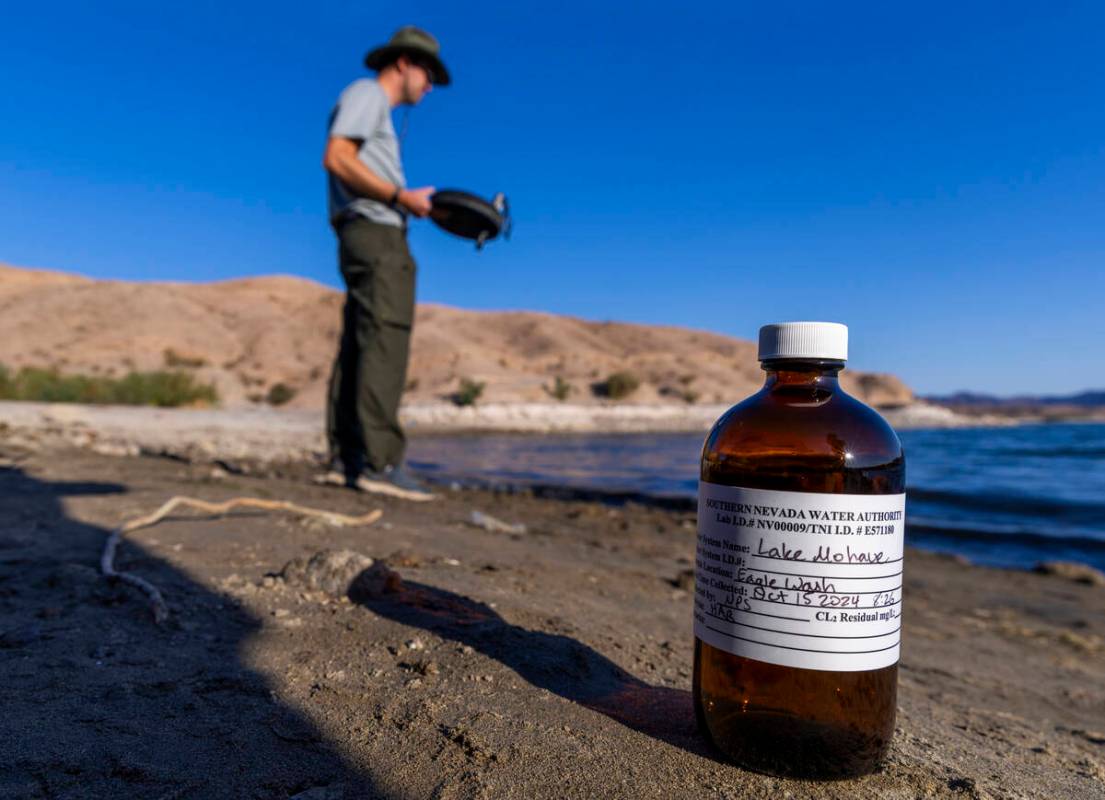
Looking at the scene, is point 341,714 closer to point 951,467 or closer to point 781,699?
point 781,699

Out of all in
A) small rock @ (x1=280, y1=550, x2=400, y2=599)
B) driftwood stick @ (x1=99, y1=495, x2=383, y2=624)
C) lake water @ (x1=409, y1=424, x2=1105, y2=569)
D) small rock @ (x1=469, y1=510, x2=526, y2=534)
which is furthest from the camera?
lake water @ (x1=409, y1=424, x2=1105, y2=569)

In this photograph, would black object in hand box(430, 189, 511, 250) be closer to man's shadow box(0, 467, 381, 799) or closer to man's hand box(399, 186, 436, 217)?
man's hand box(399, 186, 436, 217)

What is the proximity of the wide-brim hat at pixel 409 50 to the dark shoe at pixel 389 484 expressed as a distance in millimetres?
2760

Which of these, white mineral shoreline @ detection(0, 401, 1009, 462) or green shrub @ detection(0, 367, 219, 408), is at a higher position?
green shrub @ detection(0, 367, 219, 408)

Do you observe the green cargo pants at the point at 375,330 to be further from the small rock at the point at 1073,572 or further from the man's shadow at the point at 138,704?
the small rock at the point at 1073,572

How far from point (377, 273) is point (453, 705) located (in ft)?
11.3

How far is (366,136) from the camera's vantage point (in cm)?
437

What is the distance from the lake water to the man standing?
417 cm

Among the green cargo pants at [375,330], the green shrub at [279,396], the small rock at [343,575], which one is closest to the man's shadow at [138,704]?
the small rock at [343,575]

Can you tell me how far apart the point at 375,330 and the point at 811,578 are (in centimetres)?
374

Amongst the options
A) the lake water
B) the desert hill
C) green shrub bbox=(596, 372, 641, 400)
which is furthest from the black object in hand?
green shrub bbox=(596, 372, 641, 400)

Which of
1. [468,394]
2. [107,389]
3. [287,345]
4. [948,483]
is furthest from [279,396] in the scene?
[948,483]

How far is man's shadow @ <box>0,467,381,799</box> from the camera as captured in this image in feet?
3.56

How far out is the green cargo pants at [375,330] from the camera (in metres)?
4.43
